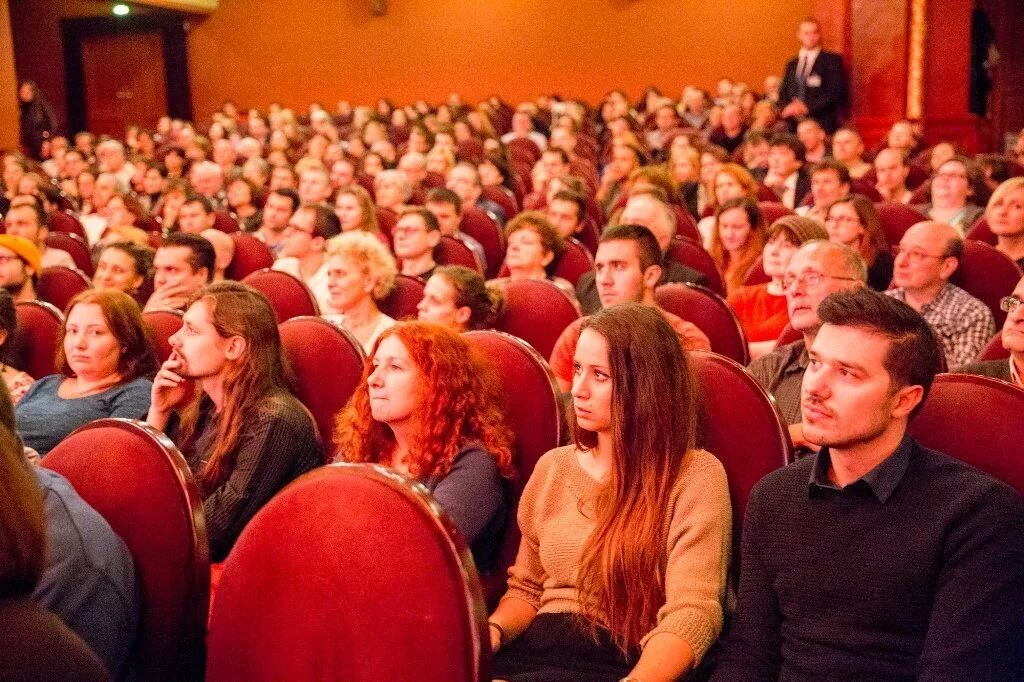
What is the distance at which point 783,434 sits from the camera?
2.03m

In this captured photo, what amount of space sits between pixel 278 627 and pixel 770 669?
729 millimetres

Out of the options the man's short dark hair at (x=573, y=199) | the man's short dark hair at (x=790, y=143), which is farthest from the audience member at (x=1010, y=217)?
the man's short dark hair at (x=790, y=143)

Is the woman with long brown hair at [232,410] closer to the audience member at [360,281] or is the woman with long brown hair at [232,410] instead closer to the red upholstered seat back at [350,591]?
the red upholstered seat back at [350,591]

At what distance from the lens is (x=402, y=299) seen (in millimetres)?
3963

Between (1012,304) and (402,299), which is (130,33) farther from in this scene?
(1012,304)

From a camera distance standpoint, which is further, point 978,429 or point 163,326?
point 163,326

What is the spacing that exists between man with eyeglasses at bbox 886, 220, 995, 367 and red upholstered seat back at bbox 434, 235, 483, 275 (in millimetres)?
2016

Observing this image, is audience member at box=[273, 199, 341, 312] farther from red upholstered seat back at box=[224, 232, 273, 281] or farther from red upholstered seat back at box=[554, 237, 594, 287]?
red upholstered seat back at box=[554, 237, 594, 287]

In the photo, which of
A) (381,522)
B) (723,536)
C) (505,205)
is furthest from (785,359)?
(505,205)

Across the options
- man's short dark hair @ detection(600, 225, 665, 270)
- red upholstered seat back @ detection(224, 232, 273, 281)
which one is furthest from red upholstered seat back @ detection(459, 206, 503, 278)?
Result: man's short dark hair @ detection(600, 225, 665, 270)

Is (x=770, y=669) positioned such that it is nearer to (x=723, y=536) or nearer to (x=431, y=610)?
(x=723, y=536)

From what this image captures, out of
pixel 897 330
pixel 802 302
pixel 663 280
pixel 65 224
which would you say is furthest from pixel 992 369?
pixel 65 224

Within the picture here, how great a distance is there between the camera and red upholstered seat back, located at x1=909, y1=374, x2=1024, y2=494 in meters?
1.77

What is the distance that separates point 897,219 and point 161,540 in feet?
13.5
